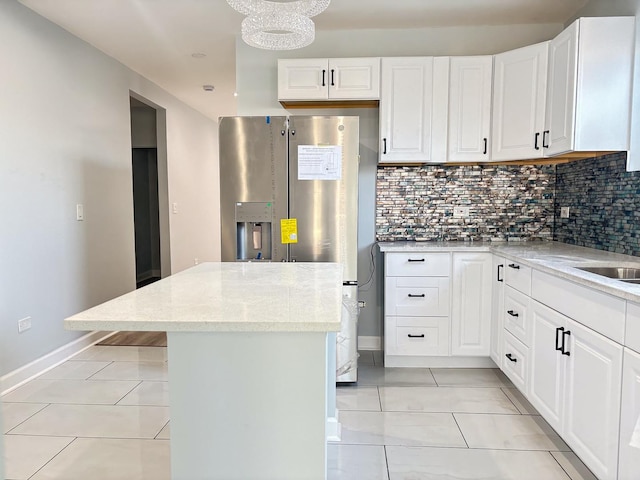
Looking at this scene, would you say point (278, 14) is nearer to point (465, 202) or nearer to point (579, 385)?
point (579, 385)

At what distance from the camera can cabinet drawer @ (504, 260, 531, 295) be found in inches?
92.6

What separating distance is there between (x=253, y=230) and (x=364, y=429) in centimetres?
141

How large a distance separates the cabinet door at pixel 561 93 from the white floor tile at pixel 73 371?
3.41 m

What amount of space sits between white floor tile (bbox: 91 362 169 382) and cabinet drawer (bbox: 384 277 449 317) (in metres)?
1.65

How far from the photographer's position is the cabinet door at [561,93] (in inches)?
96.1

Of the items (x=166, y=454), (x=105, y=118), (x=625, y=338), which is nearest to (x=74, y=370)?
(x=166, y=454)

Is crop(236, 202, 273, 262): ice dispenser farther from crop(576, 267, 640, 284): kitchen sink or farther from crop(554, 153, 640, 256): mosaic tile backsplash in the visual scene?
crop(554, 153, 640, 256): mosaic tile backsplash

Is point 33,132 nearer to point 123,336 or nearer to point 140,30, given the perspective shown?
point 140,30

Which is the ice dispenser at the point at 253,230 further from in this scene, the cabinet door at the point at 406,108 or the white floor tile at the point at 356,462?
the white floor tile at the point at 356,462

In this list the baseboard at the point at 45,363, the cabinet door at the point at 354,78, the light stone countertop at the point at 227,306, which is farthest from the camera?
the cabinet door at the point at 354,78

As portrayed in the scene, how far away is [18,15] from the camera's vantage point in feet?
9.07

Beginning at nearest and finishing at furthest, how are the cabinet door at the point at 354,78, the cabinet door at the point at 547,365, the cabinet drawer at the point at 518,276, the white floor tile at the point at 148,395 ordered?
the cabinet door at the point at 547,365 → the cabinet drawer at the point at 518,276 → the white floor tile at the point at 148,395 → the cabinet door at the point at 354,78

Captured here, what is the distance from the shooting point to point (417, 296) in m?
2.98

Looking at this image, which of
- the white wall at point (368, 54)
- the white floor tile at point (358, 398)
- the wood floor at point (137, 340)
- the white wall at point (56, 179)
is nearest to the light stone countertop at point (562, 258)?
the white wall at point (368, 54)
